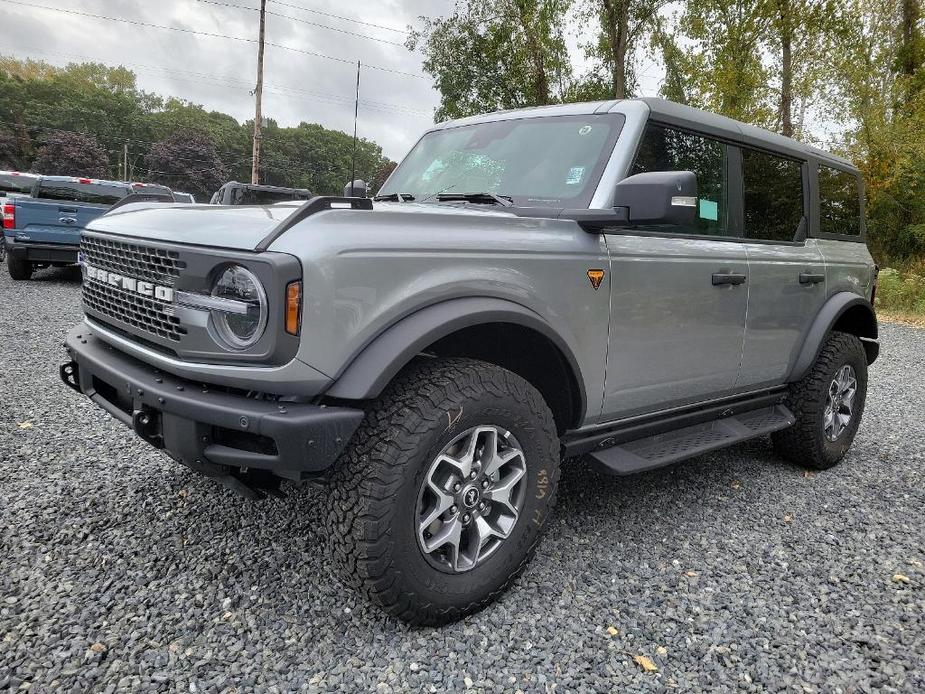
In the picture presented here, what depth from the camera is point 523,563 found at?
242 cm

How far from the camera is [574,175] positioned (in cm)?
277

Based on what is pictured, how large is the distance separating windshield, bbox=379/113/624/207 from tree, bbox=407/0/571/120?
20680mm

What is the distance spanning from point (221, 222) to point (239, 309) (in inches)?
13.9

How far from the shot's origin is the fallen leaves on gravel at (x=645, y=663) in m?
2.07

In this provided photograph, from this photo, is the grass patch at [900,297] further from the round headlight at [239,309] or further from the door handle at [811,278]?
the round headlight at [239,309]

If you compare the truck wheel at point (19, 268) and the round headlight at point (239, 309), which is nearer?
the round headlight at point (239, 309)

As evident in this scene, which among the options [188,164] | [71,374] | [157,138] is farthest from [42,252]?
[157,138]

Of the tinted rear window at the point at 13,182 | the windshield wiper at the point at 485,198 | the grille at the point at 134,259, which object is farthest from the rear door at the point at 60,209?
the windshield wiper at the point at 485,198

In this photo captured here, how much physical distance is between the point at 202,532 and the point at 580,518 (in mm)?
1733

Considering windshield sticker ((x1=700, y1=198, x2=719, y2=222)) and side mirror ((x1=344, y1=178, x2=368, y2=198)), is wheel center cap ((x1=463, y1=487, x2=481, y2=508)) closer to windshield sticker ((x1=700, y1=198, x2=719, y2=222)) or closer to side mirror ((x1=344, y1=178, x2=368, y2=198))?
windshield sticker ((x1=700, y1=198, x2=719, y2=222))

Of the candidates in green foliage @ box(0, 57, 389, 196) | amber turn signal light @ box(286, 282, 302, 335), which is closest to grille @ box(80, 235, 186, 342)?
amber turn signal light @ box(286, 282, 302, 335)

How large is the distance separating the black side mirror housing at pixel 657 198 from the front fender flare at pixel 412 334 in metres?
0.53

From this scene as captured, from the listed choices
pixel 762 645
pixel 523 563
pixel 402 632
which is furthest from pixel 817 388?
pixel 402 632

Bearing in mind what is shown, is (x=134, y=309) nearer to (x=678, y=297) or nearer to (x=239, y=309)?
(x=239, y=309)
